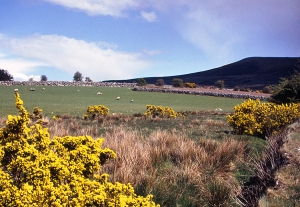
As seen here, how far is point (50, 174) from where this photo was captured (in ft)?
12.1

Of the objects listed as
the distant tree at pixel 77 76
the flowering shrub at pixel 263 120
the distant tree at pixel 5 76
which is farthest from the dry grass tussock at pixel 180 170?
the distant tree at pixel 77 76

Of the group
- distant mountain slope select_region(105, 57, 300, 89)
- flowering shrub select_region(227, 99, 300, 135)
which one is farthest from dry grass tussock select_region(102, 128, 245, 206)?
distant mountain slope select_region(105, 57, 300, 89)

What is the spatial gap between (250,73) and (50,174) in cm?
15198

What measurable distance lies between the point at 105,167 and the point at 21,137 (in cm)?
252

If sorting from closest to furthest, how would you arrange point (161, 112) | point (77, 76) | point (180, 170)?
point (180, 170), point (161, 112), point (77, 76)

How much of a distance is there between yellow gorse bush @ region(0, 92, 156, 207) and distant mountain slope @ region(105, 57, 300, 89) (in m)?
110

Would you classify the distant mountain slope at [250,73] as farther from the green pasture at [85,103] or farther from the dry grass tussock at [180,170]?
the dry grass tussock at [180,170]

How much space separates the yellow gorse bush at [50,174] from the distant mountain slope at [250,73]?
11030cm

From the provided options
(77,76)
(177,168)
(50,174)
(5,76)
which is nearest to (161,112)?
(177,168)

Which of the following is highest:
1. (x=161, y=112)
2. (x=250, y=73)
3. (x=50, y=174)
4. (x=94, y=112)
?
(x=250, y=73)

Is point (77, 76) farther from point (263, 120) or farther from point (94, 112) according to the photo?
point (263, 120)

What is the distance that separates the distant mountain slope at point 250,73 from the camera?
12420 cm

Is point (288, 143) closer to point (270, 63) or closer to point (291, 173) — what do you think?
point (291, 173)

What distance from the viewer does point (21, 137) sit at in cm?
410
